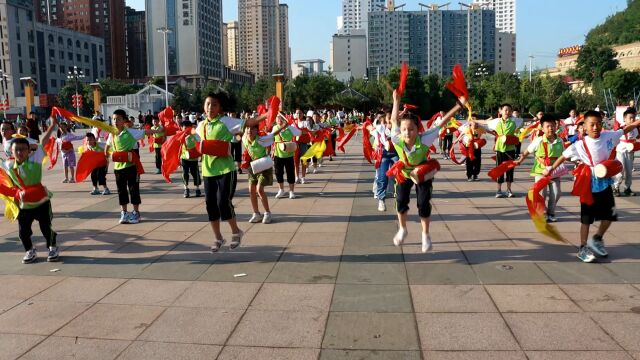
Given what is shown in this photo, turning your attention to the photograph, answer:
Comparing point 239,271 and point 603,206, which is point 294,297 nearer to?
point 239,271

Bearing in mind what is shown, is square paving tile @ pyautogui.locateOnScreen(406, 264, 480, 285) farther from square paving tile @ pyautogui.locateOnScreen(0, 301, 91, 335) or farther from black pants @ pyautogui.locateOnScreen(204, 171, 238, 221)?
square paving tile @ pyautogui.locateOnScreen(0, 301, 91, 335)

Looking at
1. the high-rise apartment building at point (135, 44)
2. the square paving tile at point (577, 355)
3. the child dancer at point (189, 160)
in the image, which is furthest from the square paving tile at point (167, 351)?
the high-rise apartment building at point (135, 44)

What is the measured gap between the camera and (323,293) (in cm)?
477

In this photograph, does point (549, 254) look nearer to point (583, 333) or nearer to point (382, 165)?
point (583, 333)

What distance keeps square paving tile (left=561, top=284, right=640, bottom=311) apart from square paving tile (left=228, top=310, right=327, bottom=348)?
2.13 metres

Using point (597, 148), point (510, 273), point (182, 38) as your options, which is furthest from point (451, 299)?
point (182, 38)

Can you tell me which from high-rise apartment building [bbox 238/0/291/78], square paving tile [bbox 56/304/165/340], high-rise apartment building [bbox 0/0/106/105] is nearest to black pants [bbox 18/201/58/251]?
square paving tile [bbox 56/304/165/340]

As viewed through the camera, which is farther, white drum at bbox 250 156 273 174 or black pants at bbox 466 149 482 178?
black pants at bbox 466 149 482 178

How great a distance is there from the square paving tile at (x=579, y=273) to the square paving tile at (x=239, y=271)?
9.05ft

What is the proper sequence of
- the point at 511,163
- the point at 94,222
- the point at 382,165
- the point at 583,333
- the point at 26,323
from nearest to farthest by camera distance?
1. the point at 583,333
2. the point at 26,323
3. the point at 511,163
4. the point at 94,222
5. the point at 382,165

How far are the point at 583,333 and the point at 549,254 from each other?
222cm

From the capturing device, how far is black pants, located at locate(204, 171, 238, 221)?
5988 millimetres

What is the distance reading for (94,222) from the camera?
8.32 meters

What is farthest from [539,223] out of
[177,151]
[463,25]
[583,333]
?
[463,25]
